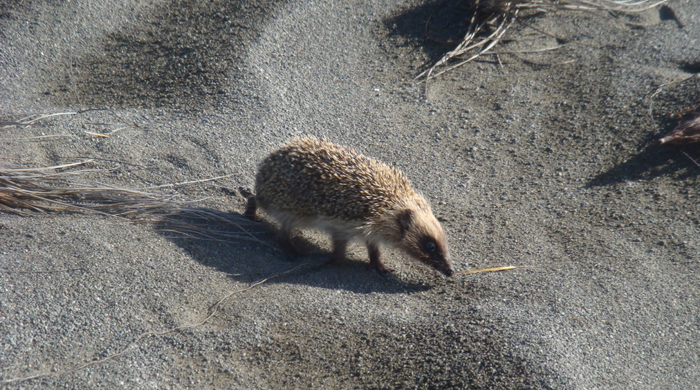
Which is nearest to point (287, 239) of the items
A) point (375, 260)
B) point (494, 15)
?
point (375, 260)

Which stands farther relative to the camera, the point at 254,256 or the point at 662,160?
the point at 662,160

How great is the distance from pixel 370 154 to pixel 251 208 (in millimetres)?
2135

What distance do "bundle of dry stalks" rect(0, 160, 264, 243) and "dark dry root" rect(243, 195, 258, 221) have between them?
0.11 m

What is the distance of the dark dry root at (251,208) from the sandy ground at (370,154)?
8.1 inches

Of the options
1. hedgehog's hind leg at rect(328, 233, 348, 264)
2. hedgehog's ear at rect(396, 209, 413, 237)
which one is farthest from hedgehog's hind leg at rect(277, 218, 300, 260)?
hedgehog's ear at rect(396, 209, 413, 237)

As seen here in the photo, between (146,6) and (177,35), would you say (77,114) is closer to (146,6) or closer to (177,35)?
(177,35)

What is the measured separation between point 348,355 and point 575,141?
5.14 m

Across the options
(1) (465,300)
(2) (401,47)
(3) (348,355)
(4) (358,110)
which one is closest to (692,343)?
(1) (465,300)

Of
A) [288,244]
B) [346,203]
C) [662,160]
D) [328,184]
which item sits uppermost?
[328,184]

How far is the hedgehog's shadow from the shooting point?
18.1 feet

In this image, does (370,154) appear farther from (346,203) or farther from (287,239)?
(287,239)

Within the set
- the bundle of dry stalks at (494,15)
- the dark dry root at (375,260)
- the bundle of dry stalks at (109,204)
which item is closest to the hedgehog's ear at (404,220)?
the dark dry root at (375,260)

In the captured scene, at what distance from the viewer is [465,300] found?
521 cm

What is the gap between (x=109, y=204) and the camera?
237 inches
